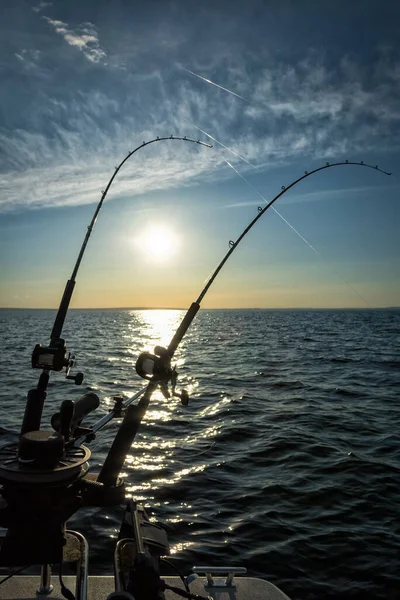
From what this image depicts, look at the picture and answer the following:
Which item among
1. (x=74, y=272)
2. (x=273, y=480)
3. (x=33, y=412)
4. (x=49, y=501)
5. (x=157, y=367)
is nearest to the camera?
(x=49, y=501)

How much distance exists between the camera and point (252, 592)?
389cm

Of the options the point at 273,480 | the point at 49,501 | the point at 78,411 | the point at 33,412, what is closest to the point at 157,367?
the point at 78,411

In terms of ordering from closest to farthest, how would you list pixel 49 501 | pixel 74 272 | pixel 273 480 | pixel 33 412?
pixel 49 501, pixel 33 412, pixel 74 272, pixel 273 480

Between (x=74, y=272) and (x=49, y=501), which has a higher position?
(x=74, y=272)

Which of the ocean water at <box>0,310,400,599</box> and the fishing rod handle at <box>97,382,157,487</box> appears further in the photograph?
the ocean water at <box>0,310,400,599</box>

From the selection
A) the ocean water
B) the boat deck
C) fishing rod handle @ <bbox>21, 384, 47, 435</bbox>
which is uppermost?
fishing rod handle @ <bbox>21, 384, 47, 435</bbox>

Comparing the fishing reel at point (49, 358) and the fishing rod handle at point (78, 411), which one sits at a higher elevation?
the fishing reel at point (49, 358)

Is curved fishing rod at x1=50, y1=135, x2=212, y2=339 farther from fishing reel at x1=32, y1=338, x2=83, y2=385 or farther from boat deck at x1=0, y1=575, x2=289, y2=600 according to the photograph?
boat deck at x1=0, y1=575, x2=289, y2=600

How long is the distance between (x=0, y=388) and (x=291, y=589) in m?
13.3

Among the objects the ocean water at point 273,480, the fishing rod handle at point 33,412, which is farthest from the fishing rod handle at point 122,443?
the ocean water at point 273,480

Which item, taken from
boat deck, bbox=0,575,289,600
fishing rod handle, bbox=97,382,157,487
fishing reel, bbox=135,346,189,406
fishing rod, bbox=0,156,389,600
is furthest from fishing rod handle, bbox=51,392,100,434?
boat deck, bbox=0,575,289,600

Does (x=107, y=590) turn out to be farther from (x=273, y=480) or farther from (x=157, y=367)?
(x=273, y=480)

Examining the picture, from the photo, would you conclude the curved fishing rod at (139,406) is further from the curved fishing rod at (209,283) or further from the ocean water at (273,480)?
the ocean water at (273,480)

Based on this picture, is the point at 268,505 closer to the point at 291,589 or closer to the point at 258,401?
the point at 291,589
